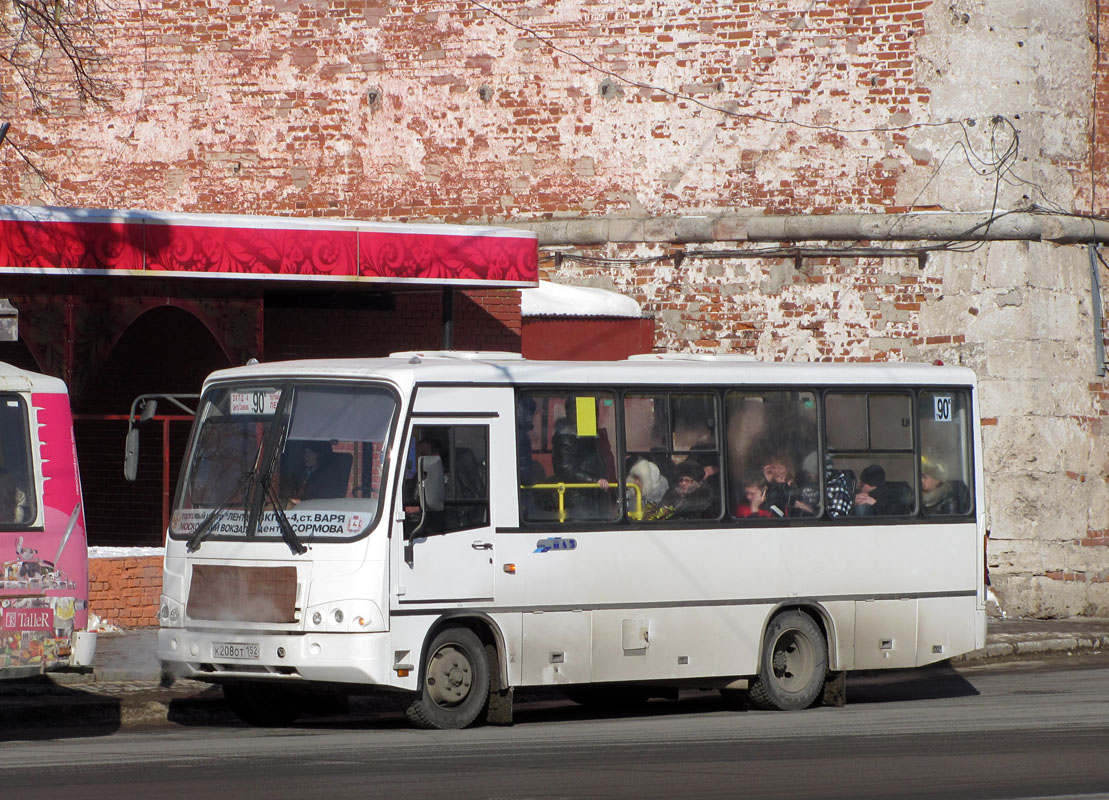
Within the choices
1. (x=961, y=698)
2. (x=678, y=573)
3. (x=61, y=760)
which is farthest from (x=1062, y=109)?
(x=61, y=760)

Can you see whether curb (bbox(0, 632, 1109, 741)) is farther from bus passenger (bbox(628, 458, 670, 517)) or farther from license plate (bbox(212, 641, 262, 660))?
bus passenger (bbox(628, 458, 670, 517))

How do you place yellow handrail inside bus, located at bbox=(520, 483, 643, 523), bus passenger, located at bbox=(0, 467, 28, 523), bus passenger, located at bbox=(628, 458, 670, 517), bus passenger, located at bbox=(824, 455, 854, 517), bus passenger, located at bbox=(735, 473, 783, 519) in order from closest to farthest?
1. bus passenger, located at bbox=(0, 467, 28, 523)
2. yellow handrail inside bus, located at bbox=(520, 483, 643, 523)
3. bus passenger, located at bbox=(628, 458, 670, 517)
4. bus passenger, located at bbox=(735, 473, 783, 519)
5. bus passenger, located at bbox=(824, 455, 854, 517)

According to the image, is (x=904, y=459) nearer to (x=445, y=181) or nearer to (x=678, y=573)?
(x=678, y=573)

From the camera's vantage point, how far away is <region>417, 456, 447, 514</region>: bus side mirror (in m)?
11.3

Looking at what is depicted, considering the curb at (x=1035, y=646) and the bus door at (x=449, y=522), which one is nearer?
the bus door at (x=449, y=522)

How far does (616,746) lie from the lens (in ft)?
35.4

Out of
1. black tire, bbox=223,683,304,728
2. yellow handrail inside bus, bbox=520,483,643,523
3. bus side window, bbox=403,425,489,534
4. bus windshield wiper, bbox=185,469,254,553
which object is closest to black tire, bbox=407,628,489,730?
bus side window, bbox=403,425,489,534

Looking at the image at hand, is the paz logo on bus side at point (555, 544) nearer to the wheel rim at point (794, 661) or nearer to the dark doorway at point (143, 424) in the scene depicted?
the wheel rim at point (794, 661)

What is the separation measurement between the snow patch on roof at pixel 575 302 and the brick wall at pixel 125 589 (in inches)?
266

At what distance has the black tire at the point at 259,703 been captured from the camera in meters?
12.3

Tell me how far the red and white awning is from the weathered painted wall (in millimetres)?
3237

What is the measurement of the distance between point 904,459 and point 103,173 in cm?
1363

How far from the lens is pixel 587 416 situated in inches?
492

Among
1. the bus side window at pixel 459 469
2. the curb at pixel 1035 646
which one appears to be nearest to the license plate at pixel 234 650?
the bus side window at pixel 459 469
